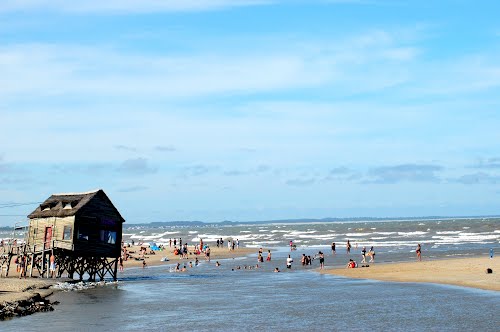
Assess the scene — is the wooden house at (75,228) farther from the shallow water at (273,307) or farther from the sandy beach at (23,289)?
the shallow water at (273,307)

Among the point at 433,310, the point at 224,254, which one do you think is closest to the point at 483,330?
the point at 433,310

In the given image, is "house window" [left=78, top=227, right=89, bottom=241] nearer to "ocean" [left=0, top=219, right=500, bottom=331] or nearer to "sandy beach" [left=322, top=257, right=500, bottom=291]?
"ocean" [left=0, top=219, right=500, bottom=331]

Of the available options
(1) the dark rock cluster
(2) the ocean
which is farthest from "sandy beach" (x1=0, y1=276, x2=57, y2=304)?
(2) the ocean

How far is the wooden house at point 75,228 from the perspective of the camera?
47812 millimetres

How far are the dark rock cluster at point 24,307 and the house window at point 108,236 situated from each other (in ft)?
43.5

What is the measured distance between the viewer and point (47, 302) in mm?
35406

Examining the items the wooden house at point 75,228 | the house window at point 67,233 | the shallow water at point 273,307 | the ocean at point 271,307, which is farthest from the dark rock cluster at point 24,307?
the wooden house at point 75,228

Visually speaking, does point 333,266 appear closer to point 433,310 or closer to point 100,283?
point 100,283

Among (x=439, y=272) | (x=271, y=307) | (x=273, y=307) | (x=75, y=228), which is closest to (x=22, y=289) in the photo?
(x=75, y=228)

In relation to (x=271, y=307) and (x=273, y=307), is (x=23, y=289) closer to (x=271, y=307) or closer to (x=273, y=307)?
(x=271, y=307)

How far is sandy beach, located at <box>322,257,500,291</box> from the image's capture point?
141 feet

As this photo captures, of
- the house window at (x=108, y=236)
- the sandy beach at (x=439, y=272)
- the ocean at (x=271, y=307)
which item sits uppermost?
the house window at (x=108, y=236)

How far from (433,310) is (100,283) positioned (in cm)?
2723

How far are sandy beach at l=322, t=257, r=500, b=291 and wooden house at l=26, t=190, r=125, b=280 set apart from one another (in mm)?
19170
